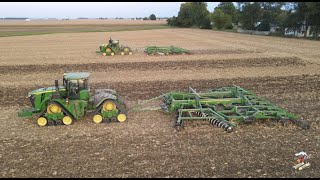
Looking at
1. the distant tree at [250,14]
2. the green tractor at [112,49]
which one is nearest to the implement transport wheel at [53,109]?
the green tractor at [112,49]

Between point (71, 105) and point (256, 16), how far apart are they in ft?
235

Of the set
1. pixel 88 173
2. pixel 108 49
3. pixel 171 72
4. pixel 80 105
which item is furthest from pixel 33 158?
pixel 108 49

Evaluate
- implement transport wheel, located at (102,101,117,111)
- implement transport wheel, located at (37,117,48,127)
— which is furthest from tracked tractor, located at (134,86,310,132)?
implement transport wheel, located at (37,117,48,127)

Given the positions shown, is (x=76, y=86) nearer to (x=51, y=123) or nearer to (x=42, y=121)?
(x=51, y=123)

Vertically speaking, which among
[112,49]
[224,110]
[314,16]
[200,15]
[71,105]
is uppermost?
[200,15]

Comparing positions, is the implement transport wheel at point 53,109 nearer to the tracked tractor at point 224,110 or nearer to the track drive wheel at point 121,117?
the track drive wheel at point 121,117

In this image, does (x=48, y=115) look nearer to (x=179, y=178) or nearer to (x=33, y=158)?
(x=33, y=158)

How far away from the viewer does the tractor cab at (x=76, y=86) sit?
33.2 ft

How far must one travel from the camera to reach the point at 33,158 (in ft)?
26.0

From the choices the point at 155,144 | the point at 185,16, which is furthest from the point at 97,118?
the point at 185,16

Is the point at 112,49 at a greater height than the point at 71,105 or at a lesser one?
greater

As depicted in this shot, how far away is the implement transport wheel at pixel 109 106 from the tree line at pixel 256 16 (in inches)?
1782

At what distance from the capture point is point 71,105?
10016mm

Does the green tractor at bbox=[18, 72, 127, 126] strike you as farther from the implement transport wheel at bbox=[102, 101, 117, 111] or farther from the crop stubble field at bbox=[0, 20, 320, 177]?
the crop stubble field at bbox=[0, 20, 320, 177]
